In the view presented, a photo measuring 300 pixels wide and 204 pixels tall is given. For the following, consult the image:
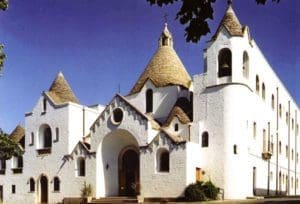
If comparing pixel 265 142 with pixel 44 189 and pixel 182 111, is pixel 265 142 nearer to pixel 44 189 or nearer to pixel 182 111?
pixel 182 111

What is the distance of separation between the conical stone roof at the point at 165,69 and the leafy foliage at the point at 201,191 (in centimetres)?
942

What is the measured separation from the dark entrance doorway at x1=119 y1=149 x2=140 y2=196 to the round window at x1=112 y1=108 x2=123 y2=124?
2.81m

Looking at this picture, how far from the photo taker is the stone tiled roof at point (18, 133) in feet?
151

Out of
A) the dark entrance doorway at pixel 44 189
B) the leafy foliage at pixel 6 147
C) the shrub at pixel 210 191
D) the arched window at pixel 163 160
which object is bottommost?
the dark entrance doorway at pixel 44 189

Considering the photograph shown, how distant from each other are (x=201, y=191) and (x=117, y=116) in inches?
362

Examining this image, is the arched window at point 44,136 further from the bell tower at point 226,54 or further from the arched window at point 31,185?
the bell tower at point 226,54

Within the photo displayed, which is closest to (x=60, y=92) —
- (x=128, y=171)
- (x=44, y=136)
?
(x=44, y=136)

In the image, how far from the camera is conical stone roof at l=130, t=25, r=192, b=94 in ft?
129

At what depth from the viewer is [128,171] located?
1495 inches

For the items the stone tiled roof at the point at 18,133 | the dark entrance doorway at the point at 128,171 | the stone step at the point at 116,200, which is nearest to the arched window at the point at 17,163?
the stone tiled roof at the point at 18,133

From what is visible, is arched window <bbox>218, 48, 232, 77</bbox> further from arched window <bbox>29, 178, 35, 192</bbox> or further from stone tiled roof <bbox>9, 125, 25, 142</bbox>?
stone tiled roof <bbox>9, 125, 25, 142</bbox>

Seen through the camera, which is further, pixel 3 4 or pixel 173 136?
pixel 173 136

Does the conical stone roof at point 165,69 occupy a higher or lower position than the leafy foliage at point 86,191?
higher

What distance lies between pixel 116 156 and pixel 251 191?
421 inches
